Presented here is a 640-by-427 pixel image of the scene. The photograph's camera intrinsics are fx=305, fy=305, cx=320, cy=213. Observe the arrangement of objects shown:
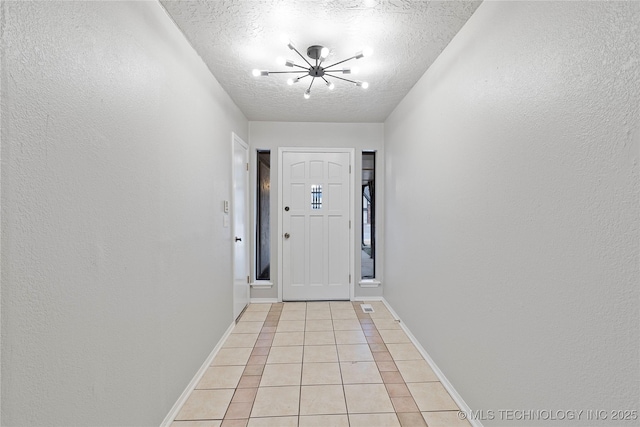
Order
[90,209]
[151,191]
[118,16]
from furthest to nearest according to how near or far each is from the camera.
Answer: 1. [151,191]
2. [118,16]
3. [90,209]

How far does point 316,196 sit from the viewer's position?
4.03m

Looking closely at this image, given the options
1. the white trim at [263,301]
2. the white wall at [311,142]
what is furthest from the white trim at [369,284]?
the white trim at [263,301]

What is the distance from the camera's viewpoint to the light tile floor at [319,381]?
179 cm

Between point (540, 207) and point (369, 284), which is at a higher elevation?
point (540, 207)

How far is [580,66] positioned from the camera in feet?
3.37

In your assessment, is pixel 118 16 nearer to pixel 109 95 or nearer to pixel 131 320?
pixel 109 95

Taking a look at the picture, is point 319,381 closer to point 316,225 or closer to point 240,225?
point 240,225

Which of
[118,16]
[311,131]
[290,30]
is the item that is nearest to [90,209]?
[118,16]

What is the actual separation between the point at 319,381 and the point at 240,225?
6.40ft

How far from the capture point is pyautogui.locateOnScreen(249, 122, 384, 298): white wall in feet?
13.0

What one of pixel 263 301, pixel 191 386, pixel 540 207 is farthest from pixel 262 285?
pixel 540 207

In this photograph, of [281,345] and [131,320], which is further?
[281,345]

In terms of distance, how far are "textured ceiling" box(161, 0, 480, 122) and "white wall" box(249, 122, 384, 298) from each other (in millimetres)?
1032

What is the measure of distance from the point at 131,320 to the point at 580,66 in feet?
6.64
